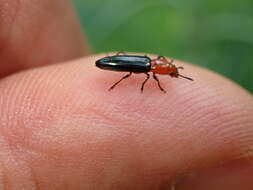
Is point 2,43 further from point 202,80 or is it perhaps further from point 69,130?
point 202,80

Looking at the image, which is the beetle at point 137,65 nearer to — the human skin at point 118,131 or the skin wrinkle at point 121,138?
the human skin at point 118,131

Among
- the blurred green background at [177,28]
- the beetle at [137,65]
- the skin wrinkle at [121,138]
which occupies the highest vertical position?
the blurred green background at [177,28]

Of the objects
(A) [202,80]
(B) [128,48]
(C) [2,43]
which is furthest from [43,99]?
(B) [128,48]

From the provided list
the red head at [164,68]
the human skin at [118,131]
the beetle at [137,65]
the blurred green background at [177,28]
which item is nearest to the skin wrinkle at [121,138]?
the human skin at [118,131]

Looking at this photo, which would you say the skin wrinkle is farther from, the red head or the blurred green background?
the blurred green background

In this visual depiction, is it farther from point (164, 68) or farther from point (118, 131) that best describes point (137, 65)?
point (118, 131)

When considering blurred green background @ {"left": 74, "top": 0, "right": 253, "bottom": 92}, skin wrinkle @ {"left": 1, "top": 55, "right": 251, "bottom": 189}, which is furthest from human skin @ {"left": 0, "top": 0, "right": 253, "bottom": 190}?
blurred green background @ {"left": 74, "top": 0, "right": 253, "bottom": 92}

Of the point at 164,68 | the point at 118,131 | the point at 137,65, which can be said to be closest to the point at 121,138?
the point at 118,131
